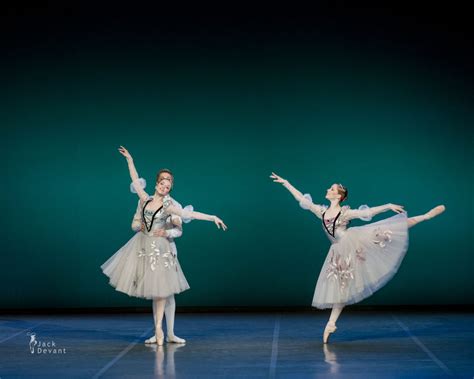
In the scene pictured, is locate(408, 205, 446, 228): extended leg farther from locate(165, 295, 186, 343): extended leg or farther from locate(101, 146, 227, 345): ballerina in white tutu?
locate(165, 295, 186, 343): extended leg

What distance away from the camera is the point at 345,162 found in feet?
26.3

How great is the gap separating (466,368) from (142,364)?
1.77 m

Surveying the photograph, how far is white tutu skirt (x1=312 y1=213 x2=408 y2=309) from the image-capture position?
18.7 feet

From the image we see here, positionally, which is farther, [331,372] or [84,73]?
[84,73]

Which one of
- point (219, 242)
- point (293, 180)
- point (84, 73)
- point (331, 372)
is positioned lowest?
point (331, 372)

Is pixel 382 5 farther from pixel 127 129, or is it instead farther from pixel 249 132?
pixel 127 129

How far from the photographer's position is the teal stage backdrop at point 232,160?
26.2 feet

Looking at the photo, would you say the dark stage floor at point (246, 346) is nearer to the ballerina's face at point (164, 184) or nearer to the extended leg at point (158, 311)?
the extended leg at point (158, 311)

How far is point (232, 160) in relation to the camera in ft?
26.6

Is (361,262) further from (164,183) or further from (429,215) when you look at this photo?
(164,183)

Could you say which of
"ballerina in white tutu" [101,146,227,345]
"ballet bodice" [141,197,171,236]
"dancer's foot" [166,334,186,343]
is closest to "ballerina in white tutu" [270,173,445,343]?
"ballerina in white tutu" [101,146,227,345]

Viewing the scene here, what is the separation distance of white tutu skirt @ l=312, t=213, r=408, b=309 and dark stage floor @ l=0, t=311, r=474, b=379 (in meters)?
0.33

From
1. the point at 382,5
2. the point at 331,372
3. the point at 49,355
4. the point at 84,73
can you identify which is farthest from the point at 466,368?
the point at 84,73

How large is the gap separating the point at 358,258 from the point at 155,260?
134 centimetres
